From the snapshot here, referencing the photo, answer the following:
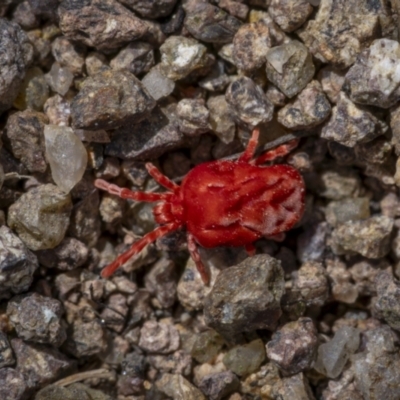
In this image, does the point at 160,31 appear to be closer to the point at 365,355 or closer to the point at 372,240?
the point at 372,240

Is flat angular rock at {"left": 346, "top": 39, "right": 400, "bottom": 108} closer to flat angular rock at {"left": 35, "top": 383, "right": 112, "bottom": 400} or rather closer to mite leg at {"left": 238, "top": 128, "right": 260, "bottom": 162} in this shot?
mite leg at {"left": 238, "top": 128, "right": 260, "bottom": 162}

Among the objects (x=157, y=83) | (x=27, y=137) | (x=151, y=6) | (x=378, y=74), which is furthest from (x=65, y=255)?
(x=378, y=74)

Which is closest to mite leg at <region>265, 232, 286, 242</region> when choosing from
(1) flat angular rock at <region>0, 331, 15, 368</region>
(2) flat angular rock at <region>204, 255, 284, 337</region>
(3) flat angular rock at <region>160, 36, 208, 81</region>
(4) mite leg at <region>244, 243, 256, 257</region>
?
(4) mite leg at <region>244, 243, 256, 257</region>

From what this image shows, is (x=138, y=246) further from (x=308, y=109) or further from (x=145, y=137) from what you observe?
(x=308, y=109)

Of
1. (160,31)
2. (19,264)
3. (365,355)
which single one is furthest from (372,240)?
(19,264)

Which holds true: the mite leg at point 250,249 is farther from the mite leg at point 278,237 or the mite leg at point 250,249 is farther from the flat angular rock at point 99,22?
the flat angular rock at point 99,22

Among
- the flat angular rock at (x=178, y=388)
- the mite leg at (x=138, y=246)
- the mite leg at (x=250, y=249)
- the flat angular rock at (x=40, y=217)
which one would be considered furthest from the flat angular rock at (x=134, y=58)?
the flat angular rock at (x=178, y=388)
